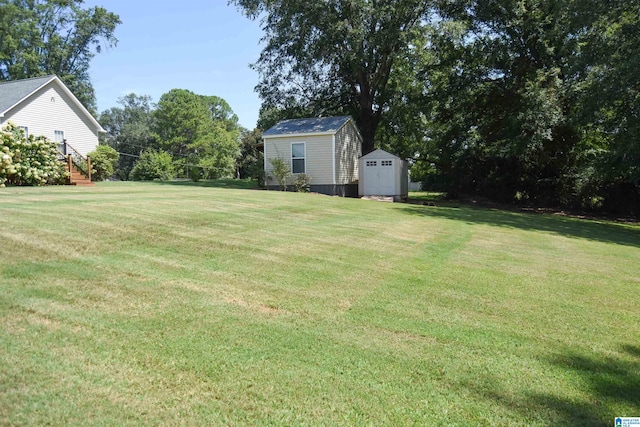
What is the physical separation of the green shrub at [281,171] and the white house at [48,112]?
33.8ft

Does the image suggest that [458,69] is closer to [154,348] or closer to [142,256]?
[142,256]

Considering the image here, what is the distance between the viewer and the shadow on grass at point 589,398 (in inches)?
101

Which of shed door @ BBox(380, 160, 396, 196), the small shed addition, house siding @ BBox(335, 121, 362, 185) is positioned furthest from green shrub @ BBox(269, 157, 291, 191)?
shed door @ BBox(380, 160, 396, 196)

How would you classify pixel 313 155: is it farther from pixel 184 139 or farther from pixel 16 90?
pixel 184 139

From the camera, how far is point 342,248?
659 cm

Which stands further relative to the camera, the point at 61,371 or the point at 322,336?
the point at 322,336

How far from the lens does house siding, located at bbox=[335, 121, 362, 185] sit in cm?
2002

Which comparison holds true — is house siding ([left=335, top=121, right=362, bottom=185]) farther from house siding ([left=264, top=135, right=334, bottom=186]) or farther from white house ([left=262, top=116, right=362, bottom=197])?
house siding ([left=264, top=135, right=334, bottom=186])

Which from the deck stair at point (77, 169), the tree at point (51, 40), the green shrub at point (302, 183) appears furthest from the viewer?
the tree at point (51, 40)

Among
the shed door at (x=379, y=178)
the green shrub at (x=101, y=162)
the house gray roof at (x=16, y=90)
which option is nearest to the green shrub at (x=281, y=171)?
the shed door at (x=379, y=178)

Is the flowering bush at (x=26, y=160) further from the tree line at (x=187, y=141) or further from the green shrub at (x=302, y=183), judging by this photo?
the tree line at (x=187, y=141)

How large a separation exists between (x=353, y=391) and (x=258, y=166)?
19.0 metres

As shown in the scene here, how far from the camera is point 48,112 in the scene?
21.5 m

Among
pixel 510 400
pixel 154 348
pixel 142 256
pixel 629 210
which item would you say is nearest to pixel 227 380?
pixel 154 348
